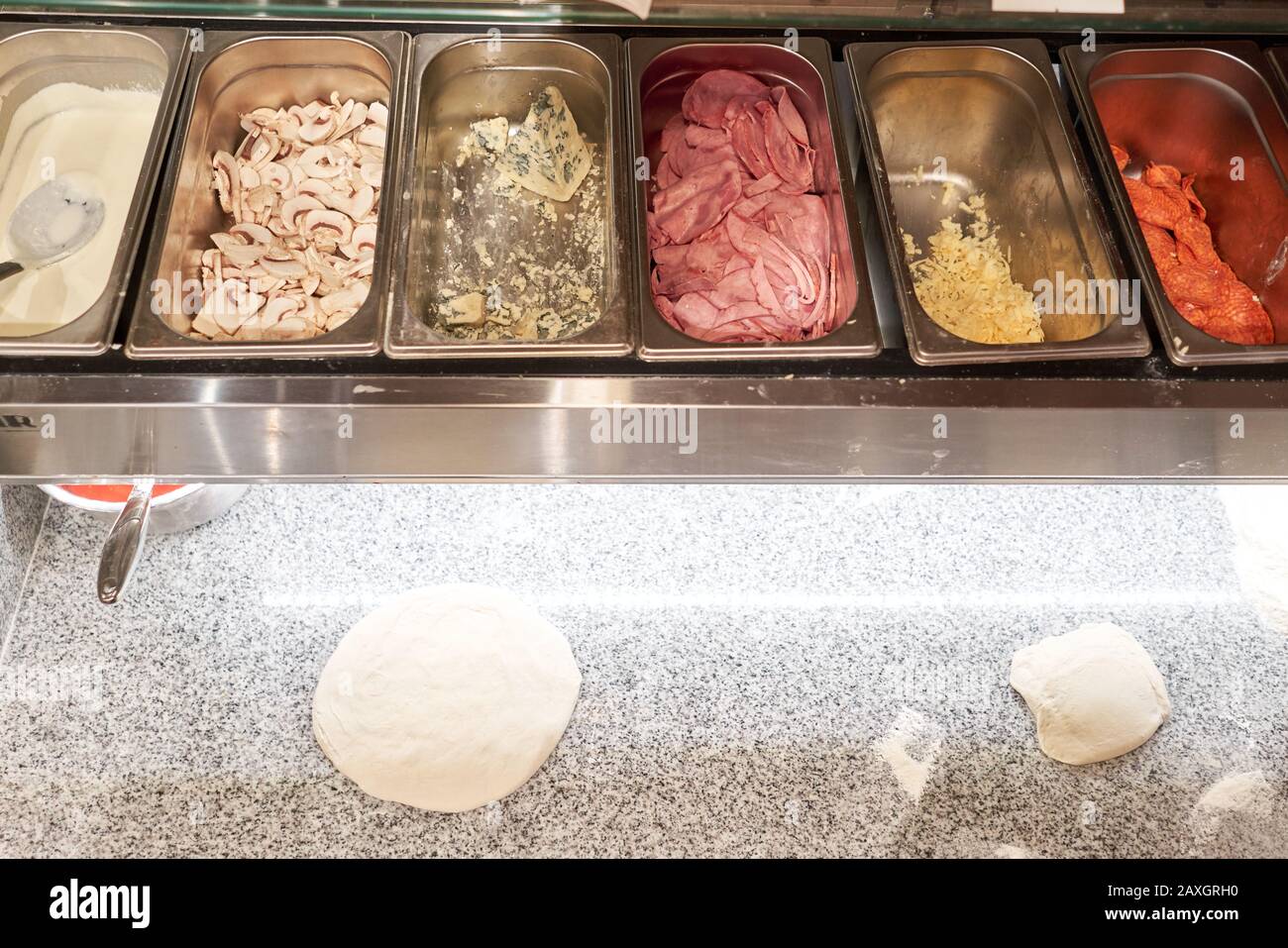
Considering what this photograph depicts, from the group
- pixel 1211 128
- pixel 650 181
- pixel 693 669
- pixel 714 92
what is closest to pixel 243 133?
pixel 650 181

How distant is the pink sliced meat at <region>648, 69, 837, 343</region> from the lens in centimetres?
162

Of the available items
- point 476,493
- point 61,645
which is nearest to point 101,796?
point 61,645

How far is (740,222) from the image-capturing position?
5.79 ft

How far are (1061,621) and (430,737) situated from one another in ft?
4.30

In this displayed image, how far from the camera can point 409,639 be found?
1.86 meters

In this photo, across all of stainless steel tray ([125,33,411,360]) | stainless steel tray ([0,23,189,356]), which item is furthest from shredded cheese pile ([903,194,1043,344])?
stainless steel tray ([0,23,189,356])

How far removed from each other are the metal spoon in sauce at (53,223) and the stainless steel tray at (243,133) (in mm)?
202

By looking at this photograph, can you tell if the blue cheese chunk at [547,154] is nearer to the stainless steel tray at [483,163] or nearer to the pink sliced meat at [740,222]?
the stainless steel tray at [483,163]

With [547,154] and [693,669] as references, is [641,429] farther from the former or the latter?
[547,154]

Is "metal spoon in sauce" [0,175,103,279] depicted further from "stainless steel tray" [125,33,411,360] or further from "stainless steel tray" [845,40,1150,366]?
"stainless steel tray" [845,40,1150,366]

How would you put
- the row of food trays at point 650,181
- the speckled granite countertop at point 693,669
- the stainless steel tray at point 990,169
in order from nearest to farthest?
the stainless steel tray at point 990,169 → the row of food trays at point 650,181 → the speckled granite countertop at point 693,669

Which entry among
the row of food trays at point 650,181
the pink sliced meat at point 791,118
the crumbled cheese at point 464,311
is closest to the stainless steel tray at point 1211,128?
the row of food trays at point 650,181

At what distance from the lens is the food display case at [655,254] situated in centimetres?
141

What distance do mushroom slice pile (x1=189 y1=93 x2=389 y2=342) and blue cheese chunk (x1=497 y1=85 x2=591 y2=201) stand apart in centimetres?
26
